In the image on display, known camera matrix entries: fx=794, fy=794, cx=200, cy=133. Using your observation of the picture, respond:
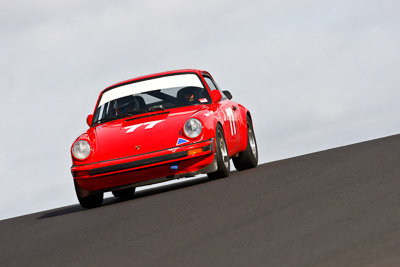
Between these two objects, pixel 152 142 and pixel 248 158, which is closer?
pixel 152 142

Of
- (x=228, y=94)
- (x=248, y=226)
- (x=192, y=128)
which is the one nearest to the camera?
(x=248, y=226)

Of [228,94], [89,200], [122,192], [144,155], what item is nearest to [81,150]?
[89,200]

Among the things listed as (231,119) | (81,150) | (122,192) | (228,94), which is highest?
(81,150)

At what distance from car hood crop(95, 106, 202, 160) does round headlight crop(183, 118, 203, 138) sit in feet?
0.27

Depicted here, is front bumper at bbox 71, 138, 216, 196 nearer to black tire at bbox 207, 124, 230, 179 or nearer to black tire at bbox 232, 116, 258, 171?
black tire at bbox 207, 124, 230, 179

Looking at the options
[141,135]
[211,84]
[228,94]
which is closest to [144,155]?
[141,135]

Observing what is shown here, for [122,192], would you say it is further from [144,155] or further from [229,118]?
[144,155]

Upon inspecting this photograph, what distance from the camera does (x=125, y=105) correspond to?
34.7ft

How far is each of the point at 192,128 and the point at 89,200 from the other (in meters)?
1.58

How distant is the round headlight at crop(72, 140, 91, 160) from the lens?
929 centimetres

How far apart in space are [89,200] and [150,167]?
1045 mm

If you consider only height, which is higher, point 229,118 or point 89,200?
point 229,118

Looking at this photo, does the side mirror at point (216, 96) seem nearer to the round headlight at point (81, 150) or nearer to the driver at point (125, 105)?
the driver at point (125, 105)

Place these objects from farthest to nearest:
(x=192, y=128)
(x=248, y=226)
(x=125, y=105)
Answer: (x=125, y=105) → (x=192, y=128) → (x=248, y=226)
